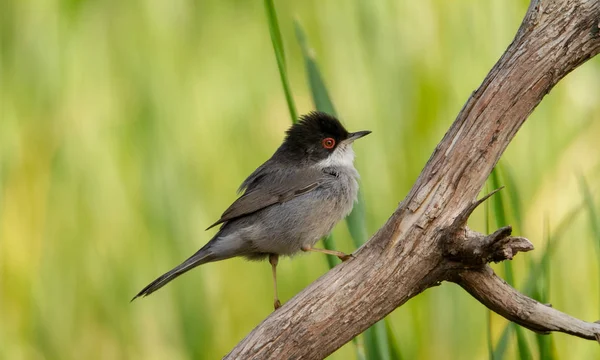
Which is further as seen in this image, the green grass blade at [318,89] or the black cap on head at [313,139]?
the black cap on head at [313,139]

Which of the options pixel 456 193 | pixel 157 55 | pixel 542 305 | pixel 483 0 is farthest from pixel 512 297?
pixel 157 55

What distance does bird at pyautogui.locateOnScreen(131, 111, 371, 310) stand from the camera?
3484 mm

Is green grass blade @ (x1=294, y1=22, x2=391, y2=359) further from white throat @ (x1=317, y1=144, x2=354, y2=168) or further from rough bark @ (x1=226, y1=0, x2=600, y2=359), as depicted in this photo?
white throat @ (x1=317, y1=144, x2=354, y2=168)

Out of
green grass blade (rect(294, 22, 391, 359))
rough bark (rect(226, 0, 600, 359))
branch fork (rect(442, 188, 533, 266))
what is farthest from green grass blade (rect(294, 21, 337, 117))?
branch fork (rect(442, 188, 533, 266))

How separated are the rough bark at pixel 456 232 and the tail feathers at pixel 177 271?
2.20ft

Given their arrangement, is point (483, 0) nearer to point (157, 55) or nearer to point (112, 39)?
point (157, 55)

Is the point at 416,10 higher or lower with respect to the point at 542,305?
higher

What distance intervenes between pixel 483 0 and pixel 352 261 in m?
2.44

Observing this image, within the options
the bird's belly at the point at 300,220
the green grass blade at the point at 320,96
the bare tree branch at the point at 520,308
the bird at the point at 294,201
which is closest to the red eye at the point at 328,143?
the bird at the point at 294,201

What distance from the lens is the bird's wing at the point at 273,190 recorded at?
3.56 meters

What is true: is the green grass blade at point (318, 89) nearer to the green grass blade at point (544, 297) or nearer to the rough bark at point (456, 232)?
the rough bark at point (456, 232)

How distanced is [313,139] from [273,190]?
1.18ft

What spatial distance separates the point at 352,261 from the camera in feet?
8.54

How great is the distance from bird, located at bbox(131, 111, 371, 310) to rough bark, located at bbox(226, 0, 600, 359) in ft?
2.49
